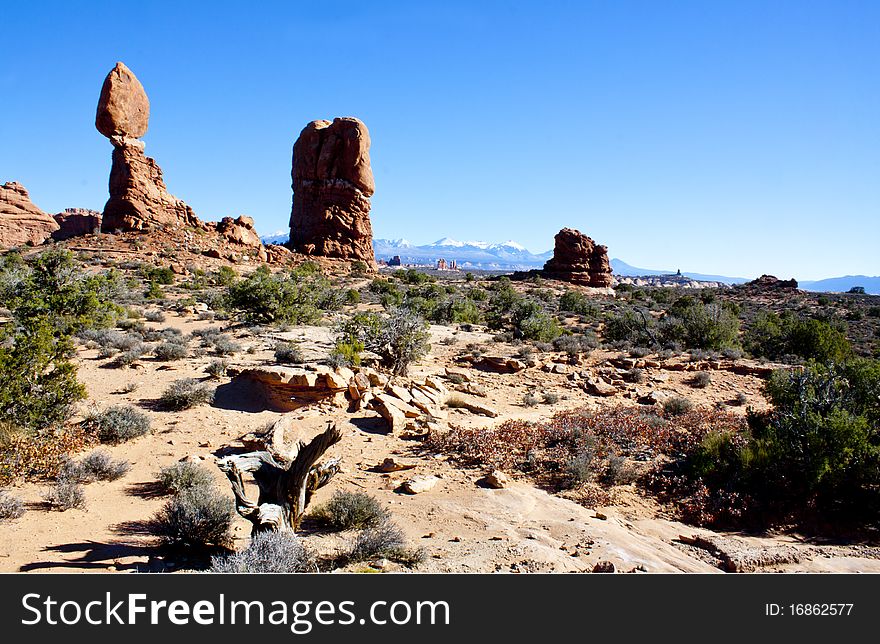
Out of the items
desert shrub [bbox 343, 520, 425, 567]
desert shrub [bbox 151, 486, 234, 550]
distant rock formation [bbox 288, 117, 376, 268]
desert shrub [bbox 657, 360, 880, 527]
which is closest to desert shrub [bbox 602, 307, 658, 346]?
desert shrub [bbox 657, 360, 880, 527]

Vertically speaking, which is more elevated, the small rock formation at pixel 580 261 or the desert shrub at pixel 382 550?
the small rock formation at pixel 580 261

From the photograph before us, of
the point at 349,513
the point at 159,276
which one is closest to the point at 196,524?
the point at 349,513

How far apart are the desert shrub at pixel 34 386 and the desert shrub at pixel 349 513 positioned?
14.8ft

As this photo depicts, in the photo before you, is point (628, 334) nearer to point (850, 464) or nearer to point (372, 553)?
point (850, 464)

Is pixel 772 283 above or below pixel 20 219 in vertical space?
below

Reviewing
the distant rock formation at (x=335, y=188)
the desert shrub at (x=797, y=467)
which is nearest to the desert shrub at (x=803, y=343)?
the desert shrub at (x=797, y=467)

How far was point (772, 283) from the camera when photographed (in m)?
59.0

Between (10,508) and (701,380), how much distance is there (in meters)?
14.1

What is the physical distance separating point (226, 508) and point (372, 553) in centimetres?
167

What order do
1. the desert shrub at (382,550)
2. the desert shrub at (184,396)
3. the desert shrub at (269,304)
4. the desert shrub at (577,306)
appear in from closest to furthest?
the desert shrub at (382,550), the desert shrub at (184,396), the desert shrub at (269,304), the desert shrub at (577,306)

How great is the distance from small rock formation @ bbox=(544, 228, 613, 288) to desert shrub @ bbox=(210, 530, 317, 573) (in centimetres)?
5356

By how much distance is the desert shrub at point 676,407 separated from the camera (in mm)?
10469

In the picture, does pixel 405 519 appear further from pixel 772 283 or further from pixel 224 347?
pixel 772 283

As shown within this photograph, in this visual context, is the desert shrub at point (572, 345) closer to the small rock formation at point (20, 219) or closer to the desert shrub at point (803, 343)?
the desert shrub at point (803, 343)
